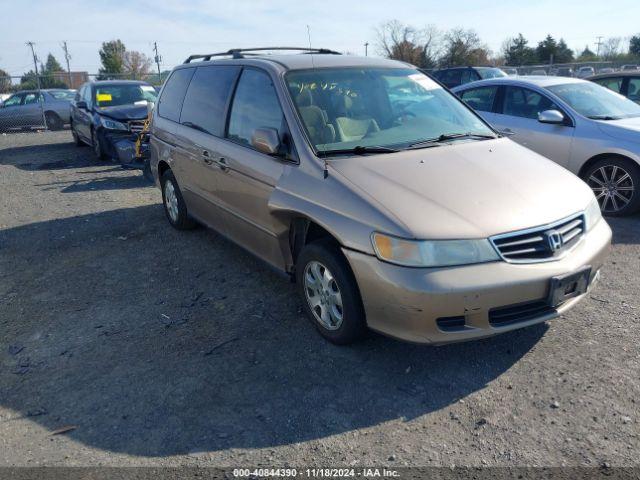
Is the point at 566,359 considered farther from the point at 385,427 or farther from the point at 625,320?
the point at 385,427

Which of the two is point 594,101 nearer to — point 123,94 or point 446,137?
point 446,137

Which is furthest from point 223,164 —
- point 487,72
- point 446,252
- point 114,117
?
point 487,72

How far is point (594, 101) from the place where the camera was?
22.6ft

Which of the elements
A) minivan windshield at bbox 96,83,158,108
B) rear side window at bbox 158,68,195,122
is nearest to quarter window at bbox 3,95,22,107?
minivan windshield at bbox 96,83,158,108

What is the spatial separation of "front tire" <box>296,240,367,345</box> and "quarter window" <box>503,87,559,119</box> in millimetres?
4808

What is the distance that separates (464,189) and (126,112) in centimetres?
891

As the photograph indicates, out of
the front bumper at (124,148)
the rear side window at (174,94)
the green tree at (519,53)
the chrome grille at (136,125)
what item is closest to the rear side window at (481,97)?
the rear side window at (174,94)

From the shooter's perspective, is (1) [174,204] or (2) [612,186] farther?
(2) [612,186]

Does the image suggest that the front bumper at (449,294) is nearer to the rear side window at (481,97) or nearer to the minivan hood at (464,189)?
the minivan hood at (464,189)

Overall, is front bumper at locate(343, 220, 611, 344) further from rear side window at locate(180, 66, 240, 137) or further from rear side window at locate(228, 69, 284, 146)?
rear side window at locate(180, 66, 240, 137)

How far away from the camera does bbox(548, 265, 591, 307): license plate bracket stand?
119 inches

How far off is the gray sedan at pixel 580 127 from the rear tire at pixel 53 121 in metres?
16.2

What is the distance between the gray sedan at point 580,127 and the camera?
20.3ft

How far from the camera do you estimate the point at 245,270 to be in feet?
16.5
